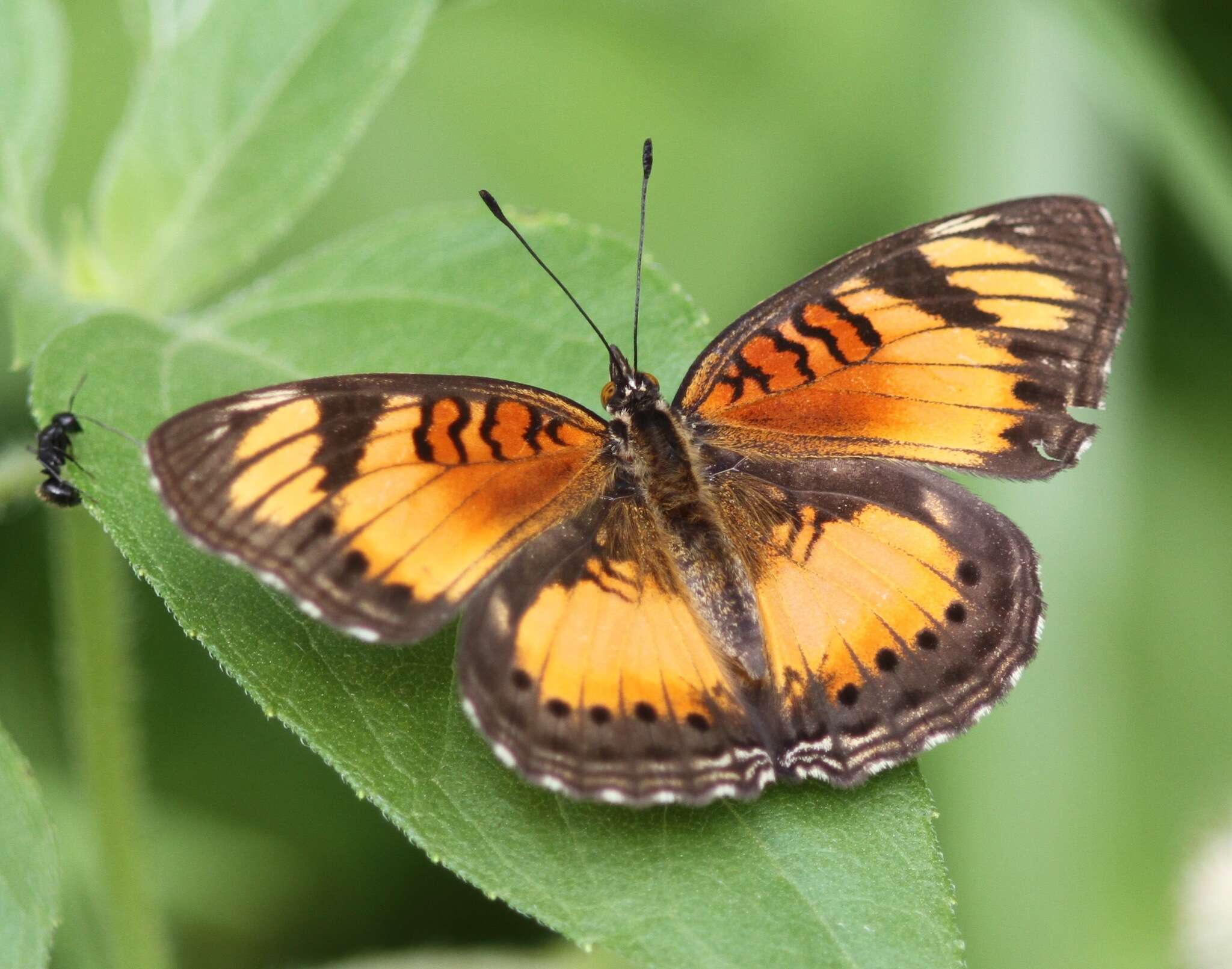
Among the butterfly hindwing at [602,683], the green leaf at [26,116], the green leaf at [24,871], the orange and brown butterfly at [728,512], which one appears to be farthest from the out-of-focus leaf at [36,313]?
the butterfly hindwing at [602,683]

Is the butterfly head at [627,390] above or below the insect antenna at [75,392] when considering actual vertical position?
below

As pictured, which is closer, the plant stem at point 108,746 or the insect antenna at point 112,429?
the insect antenna at point 112,429

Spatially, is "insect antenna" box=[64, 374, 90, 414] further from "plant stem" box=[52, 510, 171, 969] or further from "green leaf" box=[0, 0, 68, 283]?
"green leaf" box=[0, 0, 68, 283]

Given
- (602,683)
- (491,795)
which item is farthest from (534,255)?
(491,795)

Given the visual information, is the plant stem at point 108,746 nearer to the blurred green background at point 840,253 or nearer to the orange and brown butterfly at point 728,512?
the blurred green background at point 840,253

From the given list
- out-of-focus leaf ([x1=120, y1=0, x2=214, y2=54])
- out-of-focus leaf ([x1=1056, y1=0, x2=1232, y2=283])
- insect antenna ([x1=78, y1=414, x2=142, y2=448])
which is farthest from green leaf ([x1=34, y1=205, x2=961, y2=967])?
out-of-focus leaf ([x1=1056, y1=0, x2=1232, y2=283])

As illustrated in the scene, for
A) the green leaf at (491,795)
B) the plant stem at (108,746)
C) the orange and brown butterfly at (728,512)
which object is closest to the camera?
the green leaf at (491,795)

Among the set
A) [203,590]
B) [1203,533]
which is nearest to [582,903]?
[203,590]
